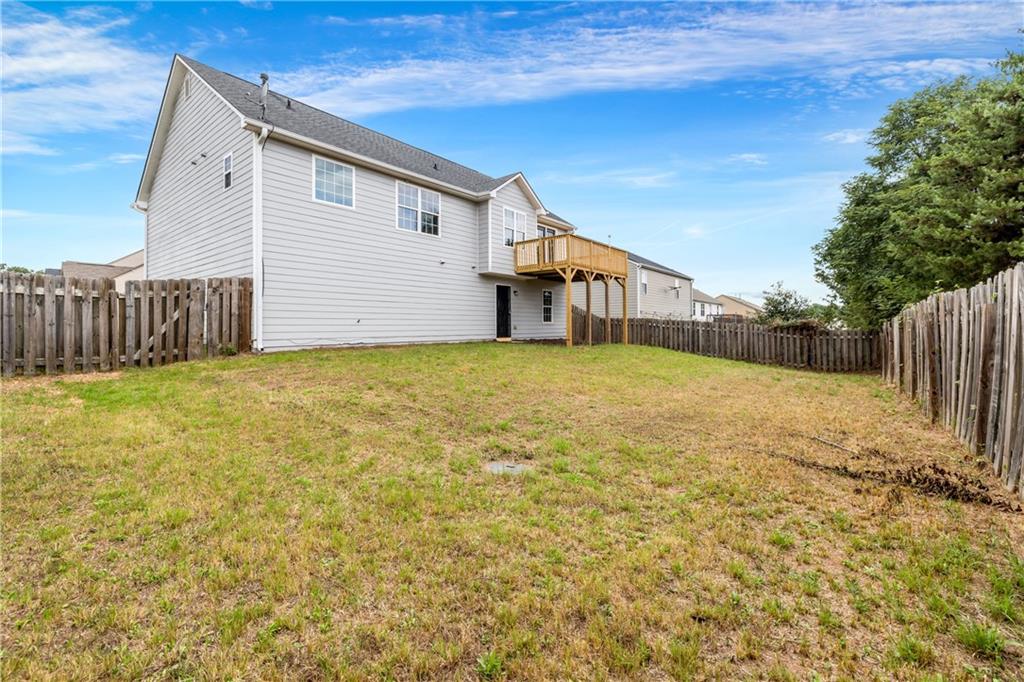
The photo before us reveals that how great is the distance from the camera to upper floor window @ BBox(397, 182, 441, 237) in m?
13.7

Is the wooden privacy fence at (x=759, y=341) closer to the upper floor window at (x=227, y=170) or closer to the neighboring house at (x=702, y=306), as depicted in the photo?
the upper floor window at (x=227, y=170)

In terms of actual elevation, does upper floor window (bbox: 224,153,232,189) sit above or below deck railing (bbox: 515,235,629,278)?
above

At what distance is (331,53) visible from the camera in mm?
12055

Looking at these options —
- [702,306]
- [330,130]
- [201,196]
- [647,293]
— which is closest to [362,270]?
[330,130]

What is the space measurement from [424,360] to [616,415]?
5.18m

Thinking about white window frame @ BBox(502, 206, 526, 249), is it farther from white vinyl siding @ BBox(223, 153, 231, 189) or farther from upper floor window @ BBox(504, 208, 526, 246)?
white vinyl siding @ BBox(223, 153, 231, 189)

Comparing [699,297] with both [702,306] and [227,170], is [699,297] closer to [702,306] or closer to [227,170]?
[702,306]

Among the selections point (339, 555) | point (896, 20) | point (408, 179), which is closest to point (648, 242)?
point (408, 179)

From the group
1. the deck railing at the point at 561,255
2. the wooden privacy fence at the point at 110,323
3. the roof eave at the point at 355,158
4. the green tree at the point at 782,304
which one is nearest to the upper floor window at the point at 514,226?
the deck railing at the point at 561,255

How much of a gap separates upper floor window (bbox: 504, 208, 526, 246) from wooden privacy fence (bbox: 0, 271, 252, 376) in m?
9.76

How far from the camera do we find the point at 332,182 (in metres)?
12.0

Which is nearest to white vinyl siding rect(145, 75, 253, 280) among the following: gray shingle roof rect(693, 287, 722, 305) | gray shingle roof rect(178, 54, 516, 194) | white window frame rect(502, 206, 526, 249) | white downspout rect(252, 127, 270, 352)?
white downspout rect(252, 127, 270, 352)

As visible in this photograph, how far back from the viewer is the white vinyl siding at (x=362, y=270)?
35.6 feet

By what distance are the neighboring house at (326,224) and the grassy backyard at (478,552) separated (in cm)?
612
